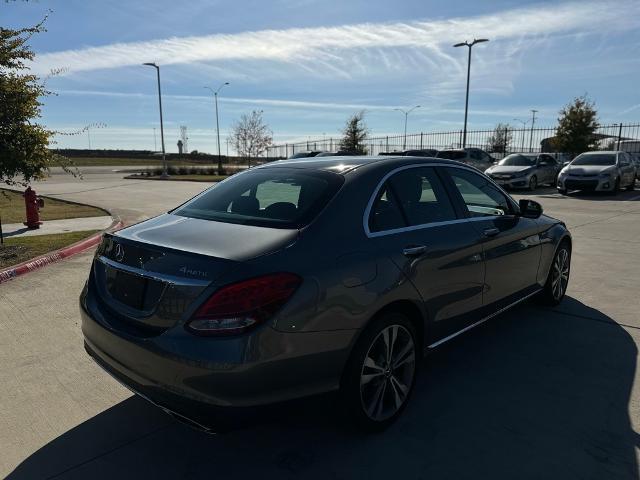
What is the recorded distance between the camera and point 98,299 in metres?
3.07

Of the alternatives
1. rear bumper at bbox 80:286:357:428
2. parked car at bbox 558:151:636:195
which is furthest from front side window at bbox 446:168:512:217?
parked car at bbox 558:151:636:195

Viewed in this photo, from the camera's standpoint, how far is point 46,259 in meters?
7.41

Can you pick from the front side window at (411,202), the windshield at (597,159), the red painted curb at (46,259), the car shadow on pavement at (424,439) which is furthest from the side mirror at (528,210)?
the windshield at (597,159)

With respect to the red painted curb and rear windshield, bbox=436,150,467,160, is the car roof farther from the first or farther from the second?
rear windshield, bbox=436,150,467,160

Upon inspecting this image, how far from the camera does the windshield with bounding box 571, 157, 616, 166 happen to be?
1923 cm

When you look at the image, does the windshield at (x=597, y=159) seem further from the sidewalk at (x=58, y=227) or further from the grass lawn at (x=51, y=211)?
the grass lawn at (x=51, y=211)

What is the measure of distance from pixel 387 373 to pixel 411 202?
118cm

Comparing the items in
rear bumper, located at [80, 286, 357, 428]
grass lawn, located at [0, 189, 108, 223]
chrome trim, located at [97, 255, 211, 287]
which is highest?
chrome trim, located at [97, 255, 211, 287]

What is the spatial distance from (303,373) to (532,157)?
22.7 m

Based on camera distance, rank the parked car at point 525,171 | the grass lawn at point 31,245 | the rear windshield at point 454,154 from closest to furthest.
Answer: the grass lawn at point 31,245, the parked car at point 525,171, the rear windshield at point 454,154

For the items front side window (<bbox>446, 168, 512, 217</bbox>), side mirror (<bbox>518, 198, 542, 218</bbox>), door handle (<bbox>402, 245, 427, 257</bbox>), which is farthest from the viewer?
side mirror (<bbox>518, 198, 542, 218</bbox>)

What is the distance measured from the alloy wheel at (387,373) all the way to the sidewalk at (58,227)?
9.02m

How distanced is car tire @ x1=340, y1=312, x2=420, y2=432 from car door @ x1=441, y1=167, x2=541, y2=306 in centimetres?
111

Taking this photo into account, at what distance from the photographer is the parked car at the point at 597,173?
18.4 m
